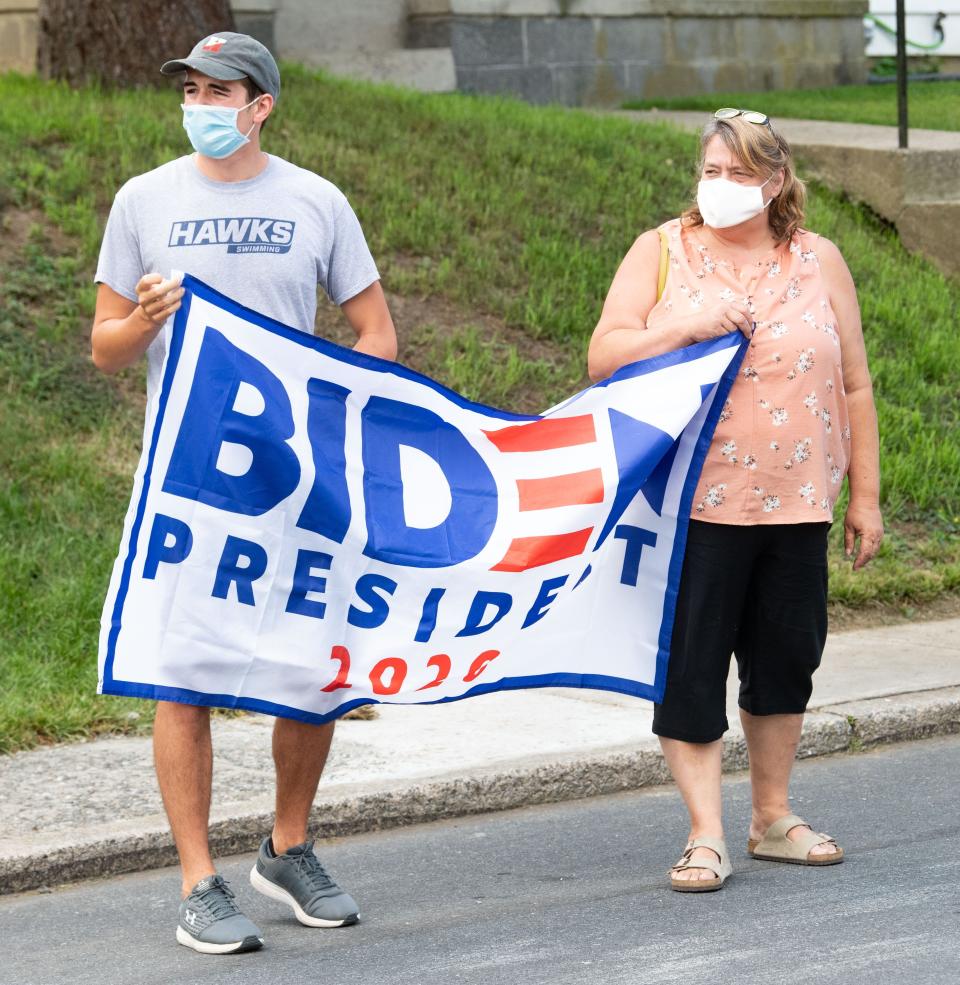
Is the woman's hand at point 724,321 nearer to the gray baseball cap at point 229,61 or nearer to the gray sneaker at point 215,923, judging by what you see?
the gray baseball cap at point 229,61

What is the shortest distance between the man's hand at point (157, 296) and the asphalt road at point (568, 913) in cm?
158

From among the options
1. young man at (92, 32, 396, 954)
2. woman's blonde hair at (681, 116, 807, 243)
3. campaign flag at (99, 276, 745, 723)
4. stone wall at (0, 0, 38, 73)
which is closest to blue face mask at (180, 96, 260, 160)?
young man at (92, 32, 396, 954)

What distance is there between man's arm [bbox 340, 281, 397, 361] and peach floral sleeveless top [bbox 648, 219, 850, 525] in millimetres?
749

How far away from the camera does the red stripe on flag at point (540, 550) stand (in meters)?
4.83

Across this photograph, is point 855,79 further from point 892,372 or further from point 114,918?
point 114,918

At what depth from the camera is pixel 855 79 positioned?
20.5 metres

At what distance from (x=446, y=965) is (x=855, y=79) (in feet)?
57.9

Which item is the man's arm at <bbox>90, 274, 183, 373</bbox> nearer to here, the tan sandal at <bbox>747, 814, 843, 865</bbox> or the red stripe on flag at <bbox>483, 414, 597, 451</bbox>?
the red stripe on flag at <bbox>483, 414, 597, 451</bbox>

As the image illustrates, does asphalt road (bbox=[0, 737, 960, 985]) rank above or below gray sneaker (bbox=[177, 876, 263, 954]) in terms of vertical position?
below

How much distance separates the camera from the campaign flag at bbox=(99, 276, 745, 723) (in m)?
4.48

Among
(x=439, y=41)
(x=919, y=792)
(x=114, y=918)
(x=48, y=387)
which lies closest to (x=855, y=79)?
(x=439, y=41)

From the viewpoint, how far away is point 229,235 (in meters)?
4.54

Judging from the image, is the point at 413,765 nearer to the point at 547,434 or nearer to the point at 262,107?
the point at 547,434

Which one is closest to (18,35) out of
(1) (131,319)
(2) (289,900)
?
(1) (131,319)
